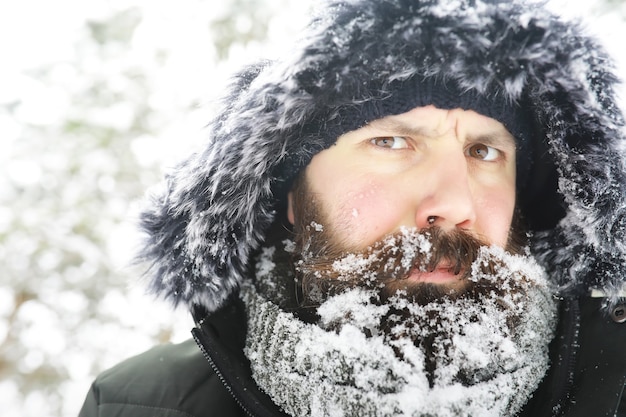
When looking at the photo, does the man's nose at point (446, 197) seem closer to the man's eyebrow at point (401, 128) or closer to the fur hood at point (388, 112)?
the man's eyebrow at point (401, 128)

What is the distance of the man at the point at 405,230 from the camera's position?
139cm

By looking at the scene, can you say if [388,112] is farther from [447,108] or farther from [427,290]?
[427,290]

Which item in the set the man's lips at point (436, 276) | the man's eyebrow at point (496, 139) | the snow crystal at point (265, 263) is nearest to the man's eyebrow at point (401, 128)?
the man's eyebrow at point (496, 139)

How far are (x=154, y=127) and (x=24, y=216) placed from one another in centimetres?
189

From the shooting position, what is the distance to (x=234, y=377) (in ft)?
5.07

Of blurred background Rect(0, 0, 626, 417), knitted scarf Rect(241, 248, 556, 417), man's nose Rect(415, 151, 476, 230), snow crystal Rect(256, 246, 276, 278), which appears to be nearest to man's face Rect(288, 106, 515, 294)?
man's nose Rect(415, 151, 476, 230)

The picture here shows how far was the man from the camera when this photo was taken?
139 cm

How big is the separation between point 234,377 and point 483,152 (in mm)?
1191

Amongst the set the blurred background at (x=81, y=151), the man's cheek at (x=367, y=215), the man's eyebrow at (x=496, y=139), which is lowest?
the blurred background at (x=81, y=151)

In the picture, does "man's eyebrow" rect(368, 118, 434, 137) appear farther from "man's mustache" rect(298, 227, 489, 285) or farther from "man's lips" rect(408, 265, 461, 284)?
"man's lips" rect(408, 265, 461, 284)

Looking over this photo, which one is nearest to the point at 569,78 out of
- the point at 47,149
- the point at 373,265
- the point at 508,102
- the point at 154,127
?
the point at 508,102

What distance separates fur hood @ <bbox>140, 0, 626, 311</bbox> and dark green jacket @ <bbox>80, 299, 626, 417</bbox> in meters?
0.12

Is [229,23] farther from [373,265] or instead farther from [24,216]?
[373,265]

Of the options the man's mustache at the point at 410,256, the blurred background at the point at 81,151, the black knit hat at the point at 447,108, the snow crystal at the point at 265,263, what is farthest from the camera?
the blurred background at the point at 81,151
